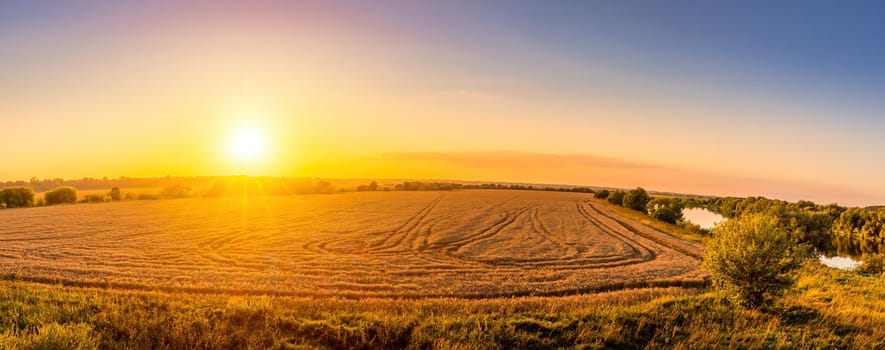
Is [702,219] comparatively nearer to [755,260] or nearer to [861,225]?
[861,225]

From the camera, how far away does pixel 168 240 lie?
28.6 m

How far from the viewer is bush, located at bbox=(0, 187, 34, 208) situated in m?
54.7

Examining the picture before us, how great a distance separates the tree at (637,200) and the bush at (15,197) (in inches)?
3456

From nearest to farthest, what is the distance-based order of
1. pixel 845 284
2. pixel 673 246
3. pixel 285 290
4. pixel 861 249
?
1. pixel 285 290
2. pixel 845 284
3. pixel 673 246
4. pixel 861 249

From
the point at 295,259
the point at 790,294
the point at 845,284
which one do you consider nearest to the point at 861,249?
the point at 845,284

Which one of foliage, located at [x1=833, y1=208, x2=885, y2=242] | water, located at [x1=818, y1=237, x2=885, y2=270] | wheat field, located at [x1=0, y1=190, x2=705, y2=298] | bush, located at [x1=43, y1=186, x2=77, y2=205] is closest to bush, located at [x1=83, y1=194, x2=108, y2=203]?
bush, located at [x1=43, y1=186, x2=77, y2=205]

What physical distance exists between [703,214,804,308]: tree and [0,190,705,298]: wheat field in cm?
505

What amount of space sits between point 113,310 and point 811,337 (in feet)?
64.4

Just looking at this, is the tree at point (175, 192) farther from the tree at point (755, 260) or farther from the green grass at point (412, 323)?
the tree at point (755, 260)

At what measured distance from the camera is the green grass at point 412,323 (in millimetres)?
10797

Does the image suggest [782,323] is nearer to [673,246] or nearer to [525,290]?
[525,290]

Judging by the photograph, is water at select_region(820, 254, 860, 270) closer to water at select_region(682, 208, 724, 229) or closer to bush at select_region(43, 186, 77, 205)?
water at select_region(682, 208, 724, 229)

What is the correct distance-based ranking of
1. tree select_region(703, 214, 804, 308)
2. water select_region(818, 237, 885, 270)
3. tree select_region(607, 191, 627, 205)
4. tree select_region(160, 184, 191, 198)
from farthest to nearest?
tree select_region(607, 191, 627, 205) → tree select_region(160, 184, 191, 198) → water select_region(818, 237, 885, 270) → tree select_region(703, 214, 804, 308)

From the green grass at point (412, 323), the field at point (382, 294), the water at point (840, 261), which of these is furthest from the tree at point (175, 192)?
the water at point (840, 261)
